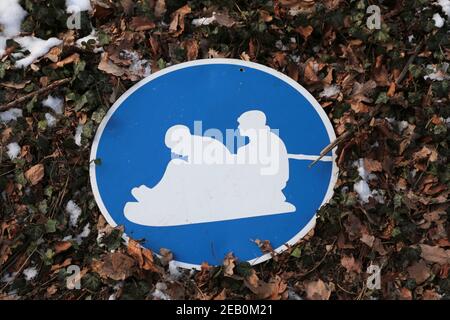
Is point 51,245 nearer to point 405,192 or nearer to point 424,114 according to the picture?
point 405,192

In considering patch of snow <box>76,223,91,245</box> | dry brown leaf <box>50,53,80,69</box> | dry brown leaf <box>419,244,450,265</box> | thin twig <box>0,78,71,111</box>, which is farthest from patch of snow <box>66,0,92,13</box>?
dry brown leaf <box>419,244,450,265</box>

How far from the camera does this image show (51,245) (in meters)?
2.69

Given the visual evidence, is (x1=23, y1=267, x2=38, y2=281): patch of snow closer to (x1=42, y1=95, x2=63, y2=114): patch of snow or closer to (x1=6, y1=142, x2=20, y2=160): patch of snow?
(x1=6, y1=142, x2=20, y2=160): patch of snow

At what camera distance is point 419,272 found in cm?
261

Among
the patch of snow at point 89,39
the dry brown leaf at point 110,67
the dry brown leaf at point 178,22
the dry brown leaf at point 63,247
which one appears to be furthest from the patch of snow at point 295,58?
the dry brown leaf at point 63,247

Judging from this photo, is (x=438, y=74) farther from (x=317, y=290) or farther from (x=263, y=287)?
(x=263, y=287)

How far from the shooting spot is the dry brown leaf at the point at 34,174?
2.73 m

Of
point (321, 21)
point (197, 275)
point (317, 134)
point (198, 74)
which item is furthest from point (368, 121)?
point (197, 275)

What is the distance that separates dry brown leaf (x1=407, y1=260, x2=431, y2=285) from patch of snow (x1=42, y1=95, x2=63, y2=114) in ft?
5.64

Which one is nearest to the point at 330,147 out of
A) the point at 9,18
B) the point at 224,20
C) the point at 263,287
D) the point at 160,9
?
the point at 263,287

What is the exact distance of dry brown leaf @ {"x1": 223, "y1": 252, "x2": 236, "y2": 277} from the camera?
2.57 m

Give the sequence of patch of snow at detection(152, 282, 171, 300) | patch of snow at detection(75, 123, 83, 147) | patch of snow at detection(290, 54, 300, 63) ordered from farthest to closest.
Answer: patch of snow at detection(290, 54, 300, 63) < patch of snow at detection(75, 123, 83, 147) < patch of snow at detection(152, 282, 171, 300)

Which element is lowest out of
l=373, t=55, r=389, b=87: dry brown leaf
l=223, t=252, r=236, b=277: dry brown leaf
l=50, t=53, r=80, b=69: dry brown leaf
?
l=223, t=252, r=236, b=277: dry brown leaf
